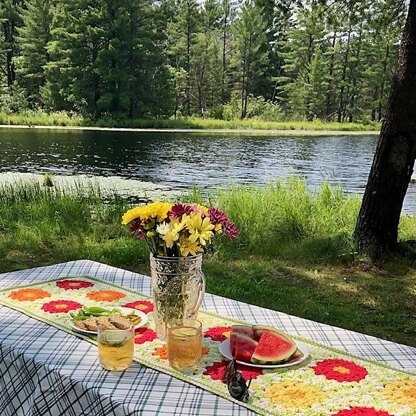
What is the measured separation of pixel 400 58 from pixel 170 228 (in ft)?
11.3

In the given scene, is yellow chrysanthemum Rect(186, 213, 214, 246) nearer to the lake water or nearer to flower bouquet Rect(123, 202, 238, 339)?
flower bouquet Rect(123, 202, 238, 339)

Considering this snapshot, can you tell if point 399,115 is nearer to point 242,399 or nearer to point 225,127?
point 242,399

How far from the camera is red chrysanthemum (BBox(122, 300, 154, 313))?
176cm

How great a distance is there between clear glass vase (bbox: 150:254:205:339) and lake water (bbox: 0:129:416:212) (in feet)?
25.0

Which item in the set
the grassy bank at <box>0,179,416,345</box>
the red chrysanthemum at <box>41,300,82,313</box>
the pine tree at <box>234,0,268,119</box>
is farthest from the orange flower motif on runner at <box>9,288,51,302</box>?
the pine tree at <box>234,0,268,119</box>

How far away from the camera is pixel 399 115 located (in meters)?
4.14

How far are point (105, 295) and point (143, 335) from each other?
0.38 m

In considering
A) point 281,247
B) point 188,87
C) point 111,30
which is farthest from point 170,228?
point 188,87

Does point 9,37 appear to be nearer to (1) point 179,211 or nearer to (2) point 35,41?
(2) point 35,41

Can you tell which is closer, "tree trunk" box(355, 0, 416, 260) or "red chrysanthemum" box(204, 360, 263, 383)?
"red chrysanthemum" box(204, 360, 263, 383)

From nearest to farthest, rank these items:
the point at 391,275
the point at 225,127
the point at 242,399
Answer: the point at 242,399 → the point at 391,275 → the point at 225,127

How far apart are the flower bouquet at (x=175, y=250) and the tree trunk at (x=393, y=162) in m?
3.13

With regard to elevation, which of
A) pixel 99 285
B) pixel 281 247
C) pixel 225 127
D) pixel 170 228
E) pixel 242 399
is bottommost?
pixel 225 127

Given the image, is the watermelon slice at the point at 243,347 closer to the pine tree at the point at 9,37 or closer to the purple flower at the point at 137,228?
the purple flower at the point at 137,228
